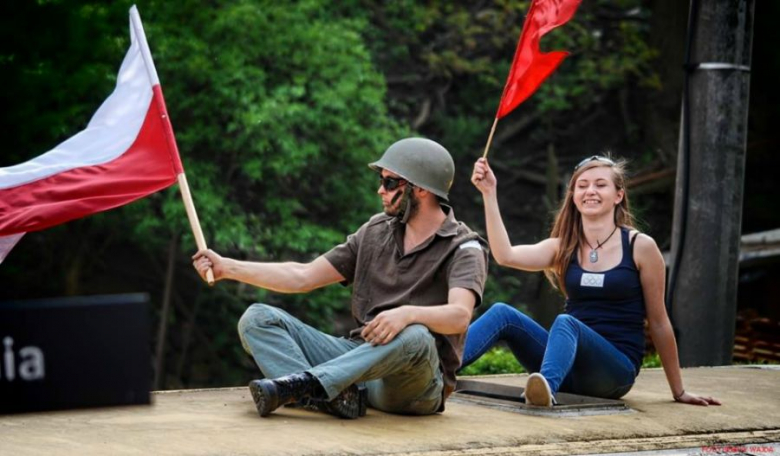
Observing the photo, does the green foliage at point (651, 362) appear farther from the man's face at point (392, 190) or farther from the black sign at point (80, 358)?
the black sign at point (80, 358)

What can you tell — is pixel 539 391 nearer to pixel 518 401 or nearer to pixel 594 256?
pixel 518 401

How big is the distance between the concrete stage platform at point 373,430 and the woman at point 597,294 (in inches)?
9.9

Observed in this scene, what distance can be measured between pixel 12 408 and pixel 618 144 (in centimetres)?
1675

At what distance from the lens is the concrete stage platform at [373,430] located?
4.85m

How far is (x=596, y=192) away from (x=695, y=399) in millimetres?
1124

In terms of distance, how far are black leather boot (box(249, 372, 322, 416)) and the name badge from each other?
1.57m

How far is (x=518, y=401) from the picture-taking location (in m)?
6.45

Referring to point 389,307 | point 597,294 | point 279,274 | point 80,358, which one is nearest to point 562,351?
point 597,294

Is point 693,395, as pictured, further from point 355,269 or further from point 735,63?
point 735,63

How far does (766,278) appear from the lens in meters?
14.9

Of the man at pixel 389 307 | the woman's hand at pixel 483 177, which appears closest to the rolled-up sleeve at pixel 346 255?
the man at pixel 389 307

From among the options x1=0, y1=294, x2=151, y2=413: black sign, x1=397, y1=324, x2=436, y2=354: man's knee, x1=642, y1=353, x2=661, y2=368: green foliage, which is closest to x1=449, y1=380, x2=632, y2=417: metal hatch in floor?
x1=397, y1=324, x2=436, y2=354: man's knee

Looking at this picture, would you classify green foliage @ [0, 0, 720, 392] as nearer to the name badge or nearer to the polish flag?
the polish flag

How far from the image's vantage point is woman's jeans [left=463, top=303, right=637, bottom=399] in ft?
20.1
